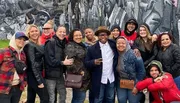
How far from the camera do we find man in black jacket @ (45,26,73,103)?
21.3ft

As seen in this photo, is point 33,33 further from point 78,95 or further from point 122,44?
point 122,44

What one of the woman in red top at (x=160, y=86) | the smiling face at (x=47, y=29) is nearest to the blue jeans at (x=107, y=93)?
the woman in red top at (x=160, y=86)

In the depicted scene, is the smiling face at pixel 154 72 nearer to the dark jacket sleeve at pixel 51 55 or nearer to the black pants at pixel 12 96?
the dark jacket sleeve at pixel 51 55

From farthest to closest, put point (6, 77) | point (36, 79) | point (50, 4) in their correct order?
1. point (50, 4)
2. point (36, 79)
3. point (6, 77)

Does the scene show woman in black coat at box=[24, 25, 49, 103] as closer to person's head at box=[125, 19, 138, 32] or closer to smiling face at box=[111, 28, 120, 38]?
smiling face at box=[111, 28, 120, 38]

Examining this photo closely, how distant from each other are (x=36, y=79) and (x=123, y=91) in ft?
5.51

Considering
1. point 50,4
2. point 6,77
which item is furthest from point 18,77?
point 50,4

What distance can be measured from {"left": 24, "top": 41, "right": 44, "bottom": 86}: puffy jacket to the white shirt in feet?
3.82

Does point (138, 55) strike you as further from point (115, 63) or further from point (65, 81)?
point (65, 81)

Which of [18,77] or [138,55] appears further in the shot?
[138,55]

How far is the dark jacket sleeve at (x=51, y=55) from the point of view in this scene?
6.48 meters

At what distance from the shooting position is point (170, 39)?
6641 millimetres

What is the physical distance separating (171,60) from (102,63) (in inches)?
51.1

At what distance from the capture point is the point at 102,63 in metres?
6.64
